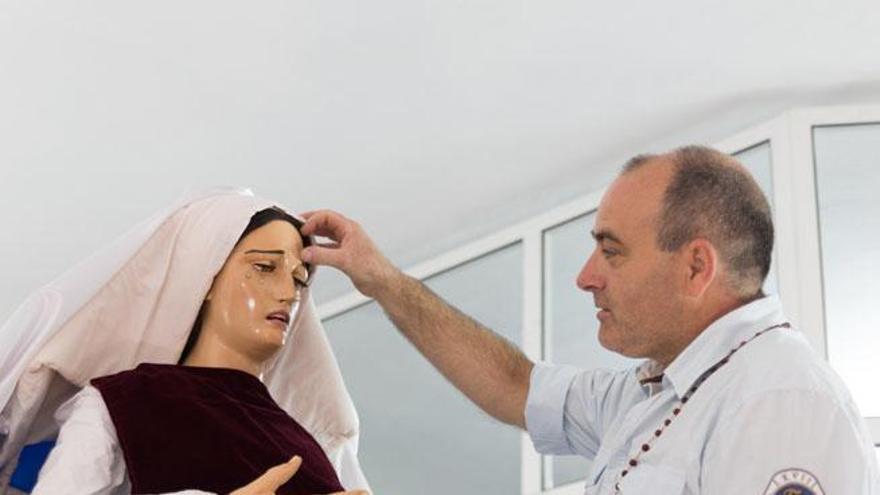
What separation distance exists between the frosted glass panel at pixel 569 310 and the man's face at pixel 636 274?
253 centimetres

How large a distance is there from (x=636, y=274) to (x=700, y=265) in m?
0.11

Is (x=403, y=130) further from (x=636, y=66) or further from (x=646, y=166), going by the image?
(x=646, y=166)

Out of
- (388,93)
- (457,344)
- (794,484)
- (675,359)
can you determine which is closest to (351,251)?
(457,344)

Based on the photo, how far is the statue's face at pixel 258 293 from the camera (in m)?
2.58

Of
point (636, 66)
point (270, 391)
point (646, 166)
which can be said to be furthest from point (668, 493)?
point (636, 66)

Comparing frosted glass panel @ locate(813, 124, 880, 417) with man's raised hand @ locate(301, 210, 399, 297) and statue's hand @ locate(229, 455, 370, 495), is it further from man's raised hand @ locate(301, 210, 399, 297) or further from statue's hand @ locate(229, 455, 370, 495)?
statue's hand @ locate(229, 455, 370, 495)

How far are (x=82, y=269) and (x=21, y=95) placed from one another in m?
2.28

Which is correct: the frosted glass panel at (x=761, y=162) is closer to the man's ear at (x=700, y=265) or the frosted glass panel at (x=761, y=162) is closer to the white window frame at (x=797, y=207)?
the white window frame at (x=797, y=207)

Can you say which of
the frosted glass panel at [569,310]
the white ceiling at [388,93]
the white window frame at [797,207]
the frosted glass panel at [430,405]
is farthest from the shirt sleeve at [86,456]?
the frosted glass panel at [430,405]

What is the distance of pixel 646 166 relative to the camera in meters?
2.68

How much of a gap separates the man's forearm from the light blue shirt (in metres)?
0.30

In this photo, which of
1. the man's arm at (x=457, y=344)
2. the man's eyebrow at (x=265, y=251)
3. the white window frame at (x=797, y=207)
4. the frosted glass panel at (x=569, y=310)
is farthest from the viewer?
the frosted glass panel at (x=569, y=310)

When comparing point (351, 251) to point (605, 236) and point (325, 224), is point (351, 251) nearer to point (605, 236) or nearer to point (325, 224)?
point (325, 224)

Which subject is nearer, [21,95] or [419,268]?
[21,95]
